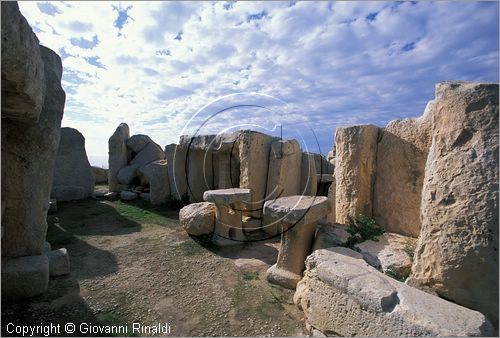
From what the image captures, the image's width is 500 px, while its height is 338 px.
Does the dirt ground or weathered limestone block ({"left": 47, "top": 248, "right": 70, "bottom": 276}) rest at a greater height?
weathered limestone block ({"left": 47, "top": 248, "right": 70, "bottom": 276})

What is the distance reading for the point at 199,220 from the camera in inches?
201

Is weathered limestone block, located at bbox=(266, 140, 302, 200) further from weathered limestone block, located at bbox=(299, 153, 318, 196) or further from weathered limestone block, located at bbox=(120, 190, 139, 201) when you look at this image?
weathered limestone block, located at bbox=(120, 190, 139, 201)

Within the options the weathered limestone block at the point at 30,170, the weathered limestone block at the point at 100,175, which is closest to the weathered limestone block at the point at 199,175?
the weathered limestone block at the point at 30,170

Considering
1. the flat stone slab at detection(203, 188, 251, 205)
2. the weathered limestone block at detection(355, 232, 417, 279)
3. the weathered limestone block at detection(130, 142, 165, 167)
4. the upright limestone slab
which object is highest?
the weathered limestone block at detection(130, 142, 165, 167)

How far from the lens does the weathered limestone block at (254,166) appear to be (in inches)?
222

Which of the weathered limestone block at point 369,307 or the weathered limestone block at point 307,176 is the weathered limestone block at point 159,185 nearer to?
the weathered limestone block at point 307,176

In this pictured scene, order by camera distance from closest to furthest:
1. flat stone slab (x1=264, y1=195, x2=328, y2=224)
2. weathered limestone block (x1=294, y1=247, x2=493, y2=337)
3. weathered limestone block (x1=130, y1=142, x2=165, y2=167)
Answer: weathered limestone block (x1=294, y1=247, x2=493, y2=337)
flat stone slab (x1=264, y1=195, x2=328, y2=224)
weathered limestone block (x1=130, y1=142, x2=165, y2=167)

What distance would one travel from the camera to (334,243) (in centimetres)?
344

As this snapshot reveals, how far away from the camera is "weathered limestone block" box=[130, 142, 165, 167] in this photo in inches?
391

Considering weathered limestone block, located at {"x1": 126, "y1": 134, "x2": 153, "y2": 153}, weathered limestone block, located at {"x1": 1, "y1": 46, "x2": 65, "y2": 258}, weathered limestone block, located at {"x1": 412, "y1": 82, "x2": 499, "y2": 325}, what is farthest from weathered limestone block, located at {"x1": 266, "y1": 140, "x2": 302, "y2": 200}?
weathered limestone block, located at {"x1": 126, "y1": 134, "x2": 153, "y2": 153}

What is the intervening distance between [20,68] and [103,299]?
2512 mm

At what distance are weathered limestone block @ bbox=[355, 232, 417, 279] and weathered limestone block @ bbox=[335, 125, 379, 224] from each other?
0.53m

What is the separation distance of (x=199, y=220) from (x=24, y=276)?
2.65 m

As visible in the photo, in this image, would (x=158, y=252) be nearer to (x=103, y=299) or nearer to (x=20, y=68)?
(x=103, y=299)
